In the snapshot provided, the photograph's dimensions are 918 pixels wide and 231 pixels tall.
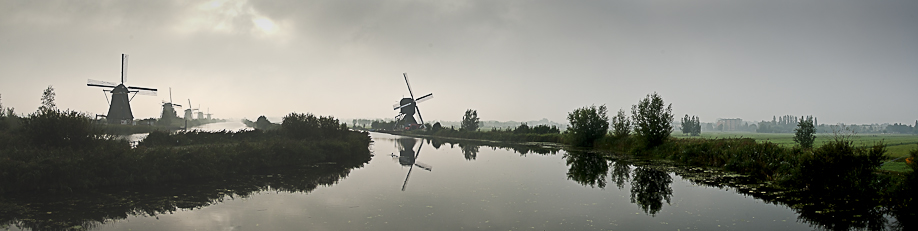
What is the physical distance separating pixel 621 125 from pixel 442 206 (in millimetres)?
28558

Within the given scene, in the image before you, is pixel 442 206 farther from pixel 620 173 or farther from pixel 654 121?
pixel 654 121

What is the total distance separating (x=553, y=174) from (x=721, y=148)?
9316mm

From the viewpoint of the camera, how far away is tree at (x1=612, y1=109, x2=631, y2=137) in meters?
34.9

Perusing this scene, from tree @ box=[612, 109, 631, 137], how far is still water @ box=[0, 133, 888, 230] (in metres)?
19.2

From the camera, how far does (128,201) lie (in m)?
10.6

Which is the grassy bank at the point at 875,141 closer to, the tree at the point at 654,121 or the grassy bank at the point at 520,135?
the tree at the point at 654,121

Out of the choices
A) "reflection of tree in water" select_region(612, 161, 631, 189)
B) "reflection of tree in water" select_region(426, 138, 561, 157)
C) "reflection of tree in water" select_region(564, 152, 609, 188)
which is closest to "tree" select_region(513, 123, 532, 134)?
"reflection of tree in water" select_region(426, 138, 561, 157)

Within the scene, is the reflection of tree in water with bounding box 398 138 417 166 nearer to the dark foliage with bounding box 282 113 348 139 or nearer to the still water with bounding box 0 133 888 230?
the dark foliage with bounding box 282 113 348 139

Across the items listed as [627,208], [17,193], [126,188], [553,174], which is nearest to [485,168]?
[553,174]

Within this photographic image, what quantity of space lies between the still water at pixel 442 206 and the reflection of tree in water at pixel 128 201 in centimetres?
4

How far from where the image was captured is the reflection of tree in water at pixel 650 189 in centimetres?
1090

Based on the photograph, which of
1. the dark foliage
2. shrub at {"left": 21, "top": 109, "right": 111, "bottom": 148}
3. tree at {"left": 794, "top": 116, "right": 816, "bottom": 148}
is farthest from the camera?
tree at {"left": 794, "top": 116, "right": 816, "bottom": 148}

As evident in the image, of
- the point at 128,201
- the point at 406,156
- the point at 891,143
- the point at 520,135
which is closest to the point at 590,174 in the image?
the point at 406,156

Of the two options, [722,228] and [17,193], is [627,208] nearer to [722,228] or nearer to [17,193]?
[722,228]
